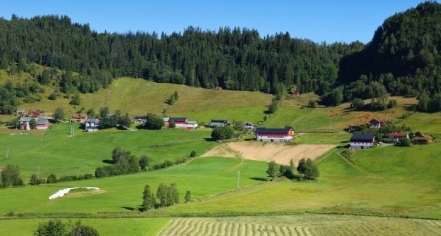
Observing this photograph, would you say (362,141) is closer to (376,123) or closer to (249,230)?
(376,123)

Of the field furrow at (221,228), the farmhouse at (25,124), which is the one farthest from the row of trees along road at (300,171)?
the farmhouse at (25,124)

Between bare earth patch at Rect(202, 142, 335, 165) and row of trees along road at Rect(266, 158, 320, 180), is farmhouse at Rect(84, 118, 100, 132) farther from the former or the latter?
row of trees along road at Rect(266, 158, 320, 180)

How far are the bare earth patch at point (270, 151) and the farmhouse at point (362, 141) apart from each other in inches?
225

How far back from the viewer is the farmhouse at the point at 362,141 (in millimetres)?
139875

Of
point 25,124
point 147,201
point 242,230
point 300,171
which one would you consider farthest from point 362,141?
point 25,124

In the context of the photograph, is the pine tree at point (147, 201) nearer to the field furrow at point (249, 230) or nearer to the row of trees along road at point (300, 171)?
the field furrow at point (249, 230)

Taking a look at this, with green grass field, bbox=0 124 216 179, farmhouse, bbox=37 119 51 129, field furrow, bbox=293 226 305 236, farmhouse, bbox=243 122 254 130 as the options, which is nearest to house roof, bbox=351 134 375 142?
green grass field, bbox=0 124 216 179

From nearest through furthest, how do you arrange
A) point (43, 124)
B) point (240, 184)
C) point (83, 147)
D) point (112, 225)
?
point (112, 225)
point (240, 184)
point (83, 147)
point (43, 124)

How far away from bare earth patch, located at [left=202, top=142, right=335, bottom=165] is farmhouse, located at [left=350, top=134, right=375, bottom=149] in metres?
5.72

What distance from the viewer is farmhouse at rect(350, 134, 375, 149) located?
139875 millimetres

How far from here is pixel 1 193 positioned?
312ft

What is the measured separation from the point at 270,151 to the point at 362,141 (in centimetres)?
2250

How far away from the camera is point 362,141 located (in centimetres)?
14050

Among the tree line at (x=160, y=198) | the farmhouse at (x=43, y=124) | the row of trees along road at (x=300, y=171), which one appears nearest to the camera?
the tree line at (x=160, y=198)
